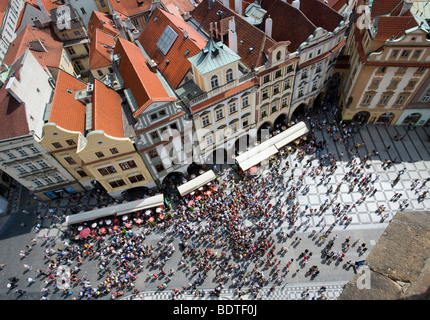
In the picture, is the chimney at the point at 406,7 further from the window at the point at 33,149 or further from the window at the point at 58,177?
the window at the point at 58,177

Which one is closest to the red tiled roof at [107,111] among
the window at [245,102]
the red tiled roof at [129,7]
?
the window at [245,102]

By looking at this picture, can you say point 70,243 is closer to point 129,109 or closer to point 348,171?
point 129,109

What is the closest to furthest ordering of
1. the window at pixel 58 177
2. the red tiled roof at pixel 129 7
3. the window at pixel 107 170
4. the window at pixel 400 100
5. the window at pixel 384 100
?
1. the window at pixel 107 170
2. the window at pixel 58 177
3. the window at pixel 400 100
4. the window at pixel 384 100
5. the red tiled roof at pixel 129 7

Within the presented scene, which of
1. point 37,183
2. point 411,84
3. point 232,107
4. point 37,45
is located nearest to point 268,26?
point 232,107

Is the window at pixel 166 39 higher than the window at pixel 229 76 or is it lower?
higher

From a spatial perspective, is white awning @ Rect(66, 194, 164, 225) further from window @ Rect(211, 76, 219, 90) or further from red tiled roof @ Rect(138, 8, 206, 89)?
window @ Rect(211, 76, 219, 90)

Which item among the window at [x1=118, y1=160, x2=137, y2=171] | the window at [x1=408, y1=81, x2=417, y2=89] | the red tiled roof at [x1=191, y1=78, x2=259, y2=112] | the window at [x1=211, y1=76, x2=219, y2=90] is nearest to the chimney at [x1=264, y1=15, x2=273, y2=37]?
the red tiled roof at [x1=191, y1=78, x2=259, y2=112]
